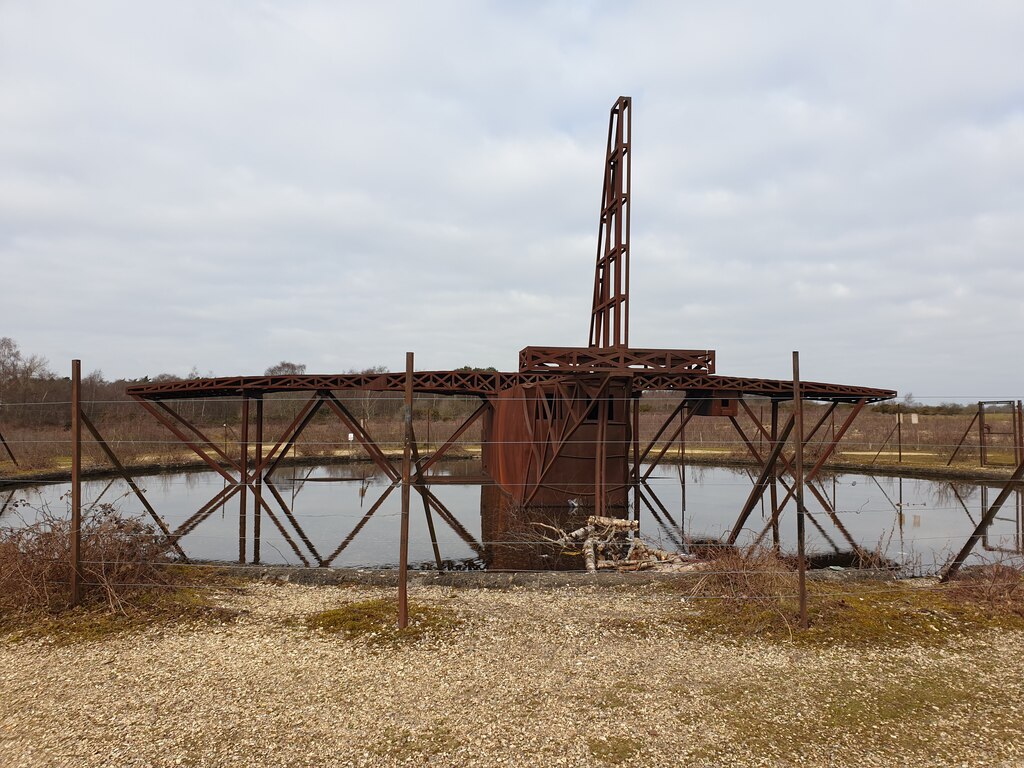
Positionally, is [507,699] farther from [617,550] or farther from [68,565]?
[617,550]

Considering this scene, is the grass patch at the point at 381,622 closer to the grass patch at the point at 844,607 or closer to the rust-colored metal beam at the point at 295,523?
the grass patch at the point at 844,607

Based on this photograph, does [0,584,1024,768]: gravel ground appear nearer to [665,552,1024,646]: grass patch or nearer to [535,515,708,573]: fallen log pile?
[665,552,1024,646]: grass patch

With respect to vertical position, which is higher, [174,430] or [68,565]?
[174,430]

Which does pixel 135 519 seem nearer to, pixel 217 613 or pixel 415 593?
pixel 217 613

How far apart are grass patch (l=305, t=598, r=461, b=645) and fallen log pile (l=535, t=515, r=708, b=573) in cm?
350

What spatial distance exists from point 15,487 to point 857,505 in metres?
26.6

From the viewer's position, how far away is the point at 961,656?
18.5 ft

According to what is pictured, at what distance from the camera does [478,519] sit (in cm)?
1500

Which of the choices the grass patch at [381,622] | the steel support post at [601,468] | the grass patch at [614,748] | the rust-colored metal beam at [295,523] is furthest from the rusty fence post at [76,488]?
the steel support post at [601,468]

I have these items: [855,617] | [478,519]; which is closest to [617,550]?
[478,519]

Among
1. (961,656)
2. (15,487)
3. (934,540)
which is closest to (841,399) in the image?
(934,540)

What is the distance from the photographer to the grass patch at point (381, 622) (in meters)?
6.12

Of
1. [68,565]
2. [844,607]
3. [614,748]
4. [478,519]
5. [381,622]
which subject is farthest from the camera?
[478,519]

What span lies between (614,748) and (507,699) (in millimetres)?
1016
